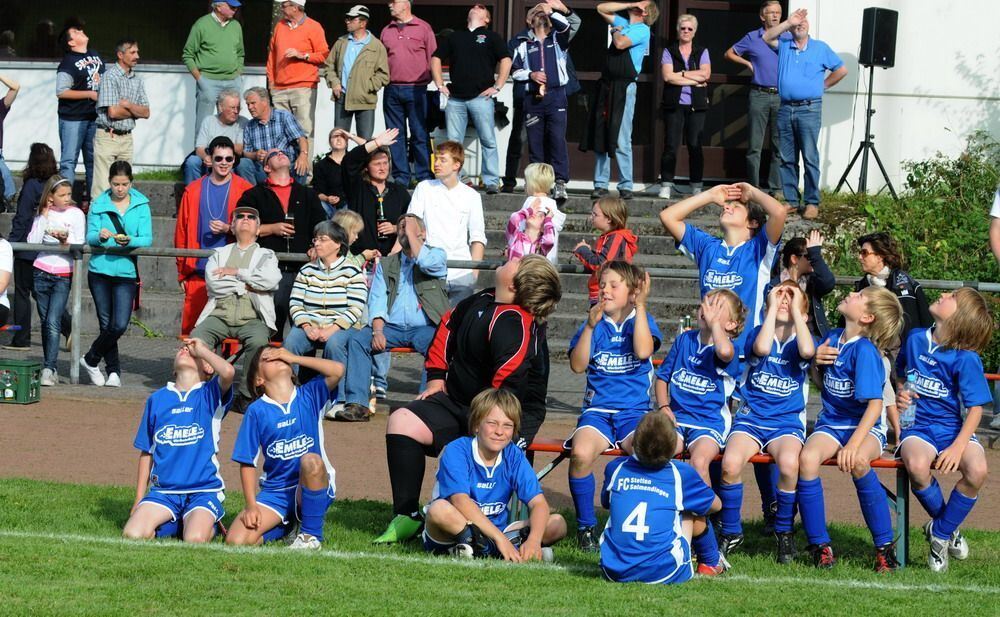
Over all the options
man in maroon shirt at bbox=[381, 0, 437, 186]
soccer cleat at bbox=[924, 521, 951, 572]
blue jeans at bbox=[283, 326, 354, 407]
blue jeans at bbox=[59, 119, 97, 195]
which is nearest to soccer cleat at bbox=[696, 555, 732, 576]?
soccer cleat at bbox=[924, 521, 951, 572]

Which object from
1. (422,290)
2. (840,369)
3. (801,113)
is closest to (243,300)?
(422,290)

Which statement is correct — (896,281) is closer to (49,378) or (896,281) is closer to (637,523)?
(637,523)

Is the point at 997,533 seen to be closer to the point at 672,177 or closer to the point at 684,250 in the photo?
the point at 684,250

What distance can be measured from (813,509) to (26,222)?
30.5ft

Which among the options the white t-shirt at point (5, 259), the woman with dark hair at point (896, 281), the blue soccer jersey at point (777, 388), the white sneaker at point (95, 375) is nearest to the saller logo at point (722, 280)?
the blue soccer jersey at point (777, 388)

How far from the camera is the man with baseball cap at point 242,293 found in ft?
37.9

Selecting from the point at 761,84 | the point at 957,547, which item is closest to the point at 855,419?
the point at 957,547

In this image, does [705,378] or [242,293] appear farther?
[242,293]

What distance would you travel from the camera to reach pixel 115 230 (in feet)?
41.7

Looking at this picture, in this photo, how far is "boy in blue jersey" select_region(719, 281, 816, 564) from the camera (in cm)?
788

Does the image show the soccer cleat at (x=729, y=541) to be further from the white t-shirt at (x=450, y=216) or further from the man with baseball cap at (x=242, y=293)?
the white t-shirt at (x=450, y=216)

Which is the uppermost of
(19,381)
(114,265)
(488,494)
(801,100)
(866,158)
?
(801,100)

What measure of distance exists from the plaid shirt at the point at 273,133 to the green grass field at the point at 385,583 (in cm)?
702

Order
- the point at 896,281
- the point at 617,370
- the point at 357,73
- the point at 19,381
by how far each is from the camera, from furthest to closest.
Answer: the point at 357,73 < the point at 19,381 < the point at 896,281 < the point at 617,370
